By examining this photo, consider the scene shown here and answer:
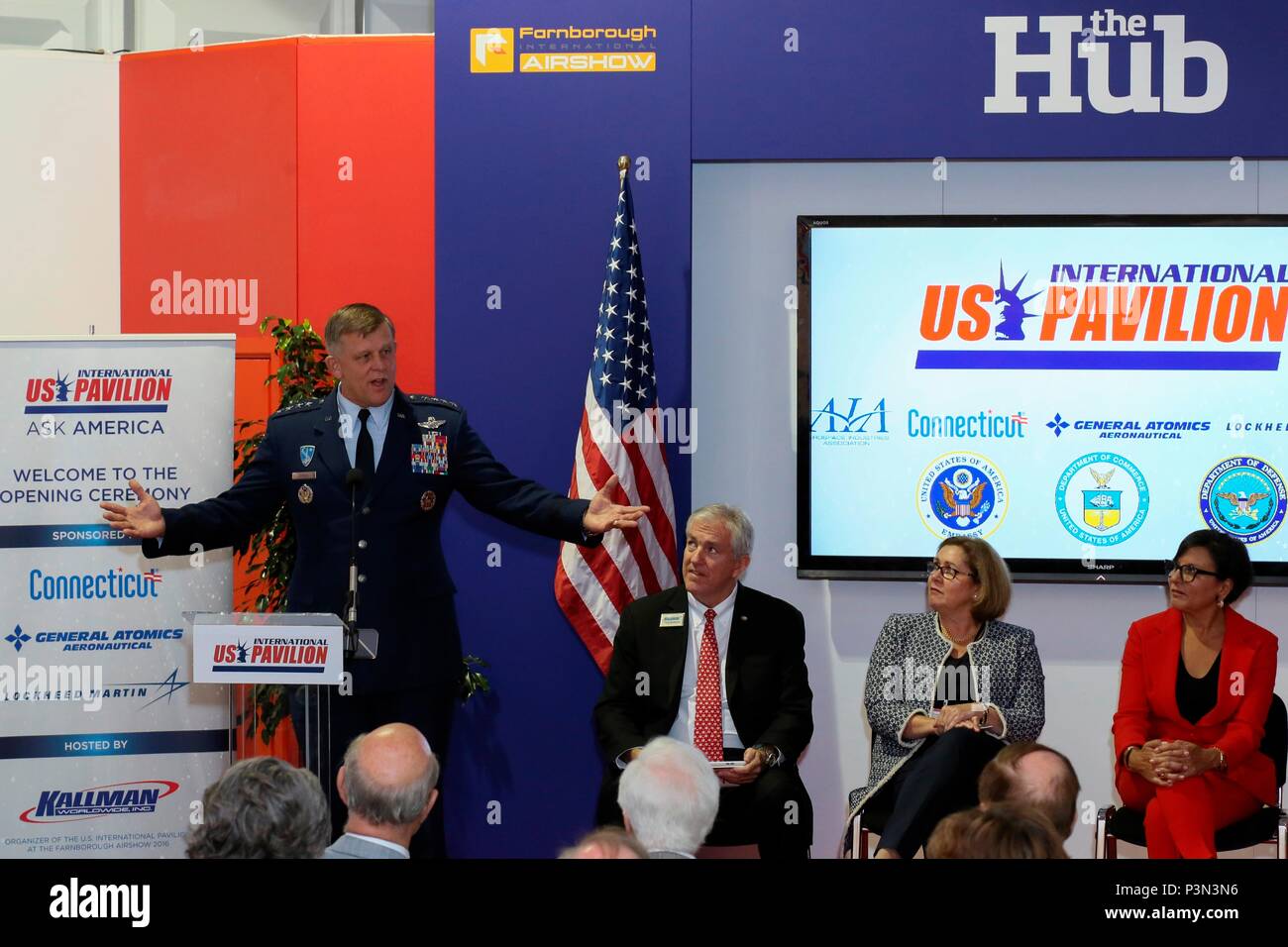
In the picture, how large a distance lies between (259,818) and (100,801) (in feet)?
7.81

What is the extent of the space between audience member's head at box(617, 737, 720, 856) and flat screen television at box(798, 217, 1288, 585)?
7.99ft

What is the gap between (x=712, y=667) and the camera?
4.26m

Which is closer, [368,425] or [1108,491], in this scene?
[368,425]

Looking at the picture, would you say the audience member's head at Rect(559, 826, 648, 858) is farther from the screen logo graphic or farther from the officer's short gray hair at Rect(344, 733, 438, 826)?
the screen logo graphic

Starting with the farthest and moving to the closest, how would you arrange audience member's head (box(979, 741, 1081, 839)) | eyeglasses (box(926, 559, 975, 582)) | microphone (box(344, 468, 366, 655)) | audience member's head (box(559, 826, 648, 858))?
eyeglasses (box(926, 559, 975, 582))
microphone (box(344, 468, 366, 655))
audience member's head (box(979, 741, 1081, 839))
audience member's head (box(559, 826, 648, 858))

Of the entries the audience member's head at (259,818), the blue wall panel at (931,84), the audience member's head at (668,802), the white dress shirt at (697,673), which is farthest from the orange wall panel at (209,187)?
the audience member's head at (259,818)

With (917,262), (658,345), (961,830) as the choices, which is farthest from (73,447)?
(961,830)

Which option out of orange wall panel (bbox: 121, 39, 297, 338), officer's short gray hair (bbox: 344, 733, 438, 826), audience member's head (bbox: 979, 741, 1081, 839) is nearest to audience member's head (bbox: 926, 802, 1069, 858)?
audience member's head (bbox: 979, 741, 1081, 839)

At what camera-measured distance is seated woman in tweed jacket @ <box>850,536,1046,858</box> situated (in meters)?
4.14

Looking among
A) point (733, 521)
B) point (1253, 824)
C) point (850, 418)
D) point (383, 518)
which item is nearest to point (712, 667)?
point (733, 521)

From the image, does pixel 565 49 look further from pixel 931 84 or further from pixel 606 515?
pixel 606 515

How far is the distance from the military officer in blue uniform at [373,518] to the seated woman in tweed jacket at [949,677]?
935 mm

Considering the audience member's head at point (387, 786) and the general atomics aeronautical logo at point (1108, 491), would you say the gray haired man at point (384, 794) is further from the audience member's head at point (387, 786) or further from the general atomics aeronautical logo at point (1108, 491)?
the general atomics aeronautical logo at point (1108, 491)

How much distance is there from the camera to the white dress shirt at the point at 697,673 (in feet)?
13.9
